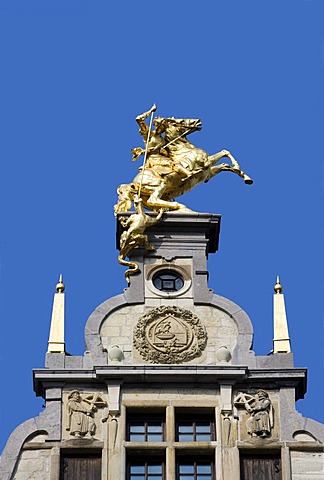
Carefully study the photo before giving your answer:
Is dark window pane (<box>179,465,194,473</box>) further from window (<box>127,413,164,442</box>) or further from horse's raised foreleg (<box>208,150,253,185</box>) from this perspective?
horse's raised foreleg (<box>208,150,253,185</box>)

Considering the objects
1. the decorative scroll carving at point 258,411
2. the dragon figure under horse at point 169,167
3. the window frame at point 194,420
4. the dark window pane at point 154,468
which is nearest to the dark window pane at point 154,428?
the window frame at point 194,420

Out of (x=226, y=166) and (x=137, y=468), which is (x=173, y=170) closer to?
(x=226, y=166)

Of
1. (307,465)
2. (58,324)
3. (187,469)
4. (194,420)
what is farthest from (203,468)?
(58,324)

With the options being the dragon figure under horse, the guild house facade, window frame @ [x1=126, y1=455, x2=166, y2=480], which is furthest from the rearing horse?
window frame @ [x1=126, y1=455, x2=166, y2=480]

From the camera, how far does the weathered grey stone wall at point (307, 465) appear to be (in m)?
31.4

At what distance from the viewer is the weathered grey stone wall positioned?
1236 inches

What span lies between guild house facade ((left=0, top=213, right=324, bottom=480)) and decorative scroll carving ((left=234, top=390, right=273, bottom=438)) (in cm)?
2

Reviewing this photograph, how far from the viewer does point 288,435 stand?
31875 mm

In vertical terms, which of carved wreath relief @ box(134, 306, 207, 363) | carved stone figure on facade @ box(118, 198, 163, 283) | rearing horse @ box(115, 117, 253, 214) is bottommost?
carved wreath relief @ box(134, 306, 207, 363)

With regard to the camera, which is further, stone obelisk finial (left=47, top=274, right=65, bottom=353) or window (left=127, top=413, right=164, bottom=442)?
stone obelisk finial (left=47, top=274, right=65, bottom=353)

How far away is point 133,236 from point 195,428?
413 centimetres

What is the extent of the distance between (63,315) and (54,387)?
5.18ft

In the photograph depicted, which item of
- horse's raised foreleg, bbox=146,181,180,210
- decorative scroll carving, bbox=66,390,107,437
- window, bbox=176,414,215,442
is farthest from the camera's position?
horse's raised foreleg, bbox=146,181,180,210

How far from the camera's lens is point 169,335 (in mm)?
32938
